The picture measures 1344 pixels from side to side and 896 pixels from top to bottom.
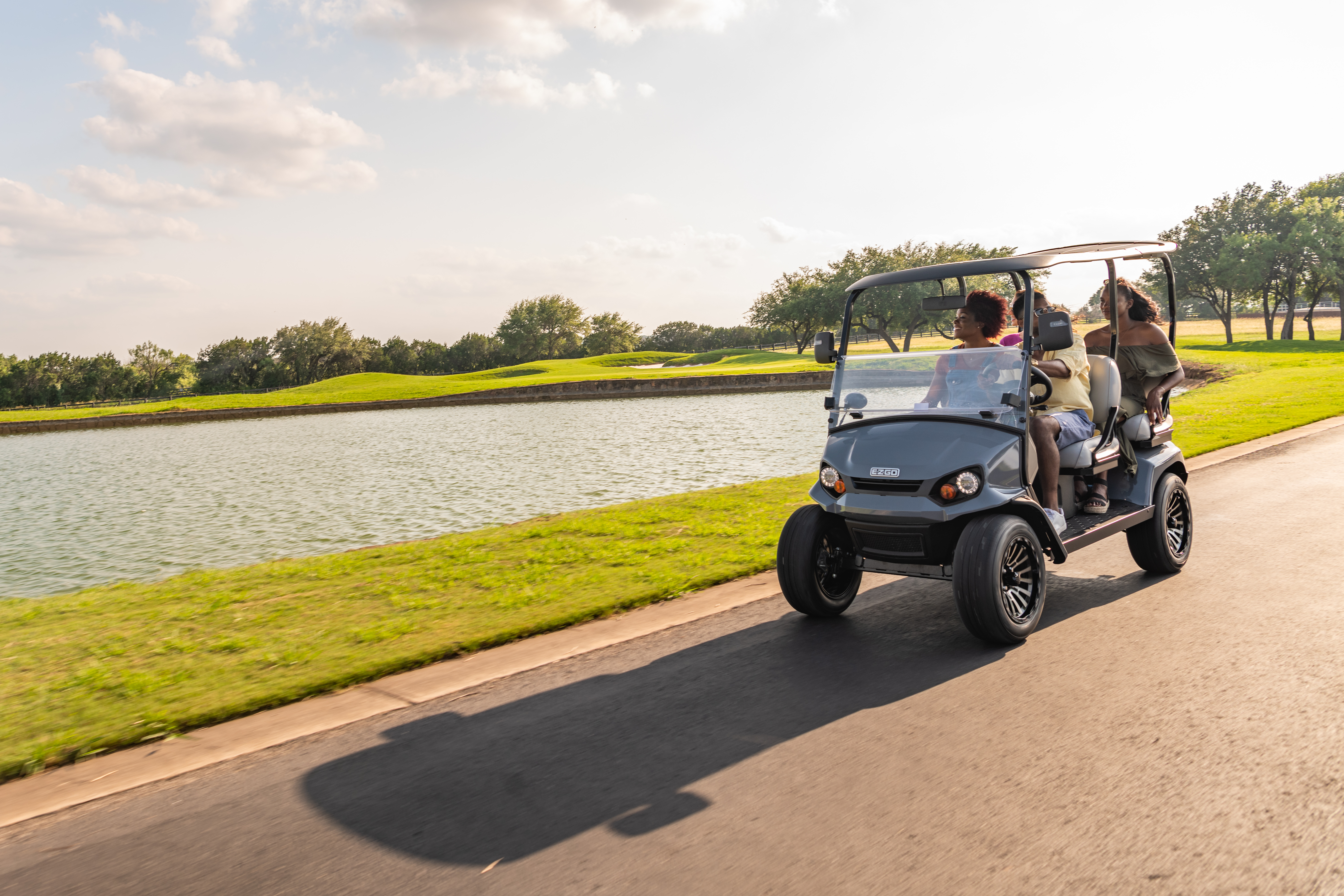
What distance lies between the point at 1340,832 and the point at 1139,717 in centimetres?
105

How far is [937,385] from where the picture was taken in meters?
5.68

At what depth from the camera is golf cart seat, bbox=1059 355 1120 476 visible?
19.3 feet

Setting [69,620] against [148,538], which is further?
[148,538]

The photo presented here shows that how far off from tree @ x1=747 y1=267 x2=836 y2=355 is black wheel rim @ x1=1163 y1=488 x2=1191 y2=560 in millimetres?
80361

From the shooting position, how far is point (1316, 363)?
34062mm

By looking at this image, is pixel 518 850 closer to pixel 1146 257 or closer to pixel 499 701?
pixel 499 701

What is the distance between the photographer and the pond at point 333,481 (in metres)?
11.7

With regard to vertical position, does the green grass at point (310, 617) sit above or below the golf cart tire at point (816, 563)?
below

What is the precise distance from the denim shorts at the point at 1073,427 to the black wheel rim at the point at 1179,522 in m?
1.04

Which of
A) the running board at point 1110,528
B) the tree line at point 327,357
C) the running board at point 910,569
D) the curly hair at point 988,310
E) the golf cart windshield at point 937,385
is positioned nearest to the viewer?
the running board at point 910,569

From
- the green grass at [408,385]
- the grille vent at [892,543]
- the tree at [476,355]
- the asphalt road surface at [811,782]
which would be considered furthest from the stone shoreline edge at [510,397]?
the tree at [476,355]

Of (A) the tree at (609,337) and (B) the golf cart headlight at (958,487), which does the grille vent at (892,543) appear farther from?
(A) the tree at (609,337)

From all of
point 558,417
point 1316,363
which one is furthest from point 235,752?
point 1316,363

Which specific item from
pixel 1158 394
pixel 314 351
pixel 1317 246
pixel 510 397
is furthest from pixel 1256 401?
pixel 314 351
